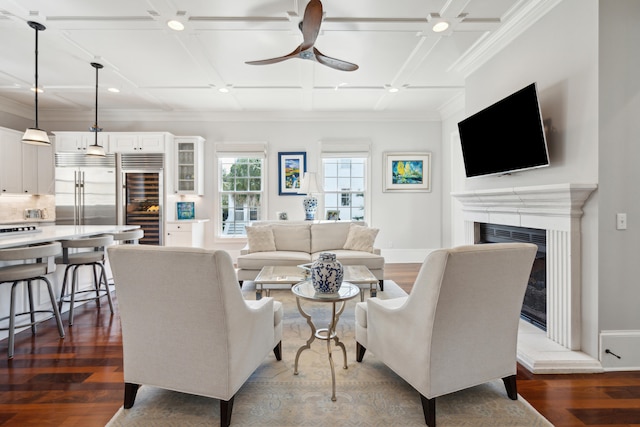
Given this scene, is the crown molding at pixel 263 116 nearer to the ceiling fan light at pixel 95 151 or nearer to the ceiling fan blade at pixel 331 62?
the ceiling fan light at pixel 95 151

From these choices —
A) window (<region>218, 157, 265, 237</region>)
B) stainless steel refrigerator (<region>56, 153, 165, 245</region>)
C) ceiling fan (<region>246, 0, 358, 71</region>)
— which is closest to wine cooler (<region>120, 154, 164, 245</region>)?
stainless steel refrigerator (<region>56, 153, 165, 245</region>)

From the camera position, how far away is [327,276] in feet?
6.49

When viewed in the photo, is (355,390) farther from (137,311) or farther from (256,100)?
(256,100)

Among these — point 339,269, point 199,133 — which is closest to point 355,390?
point 339,269

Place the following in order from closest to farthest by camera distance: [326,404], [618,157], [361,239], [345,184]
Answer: [326,404] → [618,157] → [361,239] → [345,184]

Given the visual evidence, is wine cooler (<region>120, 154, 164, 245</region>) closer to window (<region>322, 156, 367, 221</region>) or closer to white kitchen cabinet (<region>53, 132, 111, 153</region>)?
white kitchen cabinet (<region>53, 132, 111, 153</region>)

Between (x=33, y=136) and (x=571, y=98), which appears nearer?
(x=571, y=98)

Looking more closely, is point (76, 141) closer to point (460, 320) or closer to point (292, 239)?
point (292, 239)

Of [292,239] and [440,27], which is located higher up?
[440,27]

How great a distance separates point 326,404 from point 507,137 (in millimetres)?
2643

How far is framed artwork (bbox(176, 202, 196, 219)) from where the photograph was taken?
19.4ft

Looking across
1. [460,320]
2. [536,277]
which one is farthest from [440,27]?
[460,320]

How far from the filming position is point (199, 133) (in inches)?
239

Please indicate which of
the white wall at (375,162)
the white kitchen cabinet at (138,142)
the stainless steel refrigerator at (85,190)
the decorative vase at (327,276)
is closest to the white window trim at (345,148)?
the white wall at (375,162)
